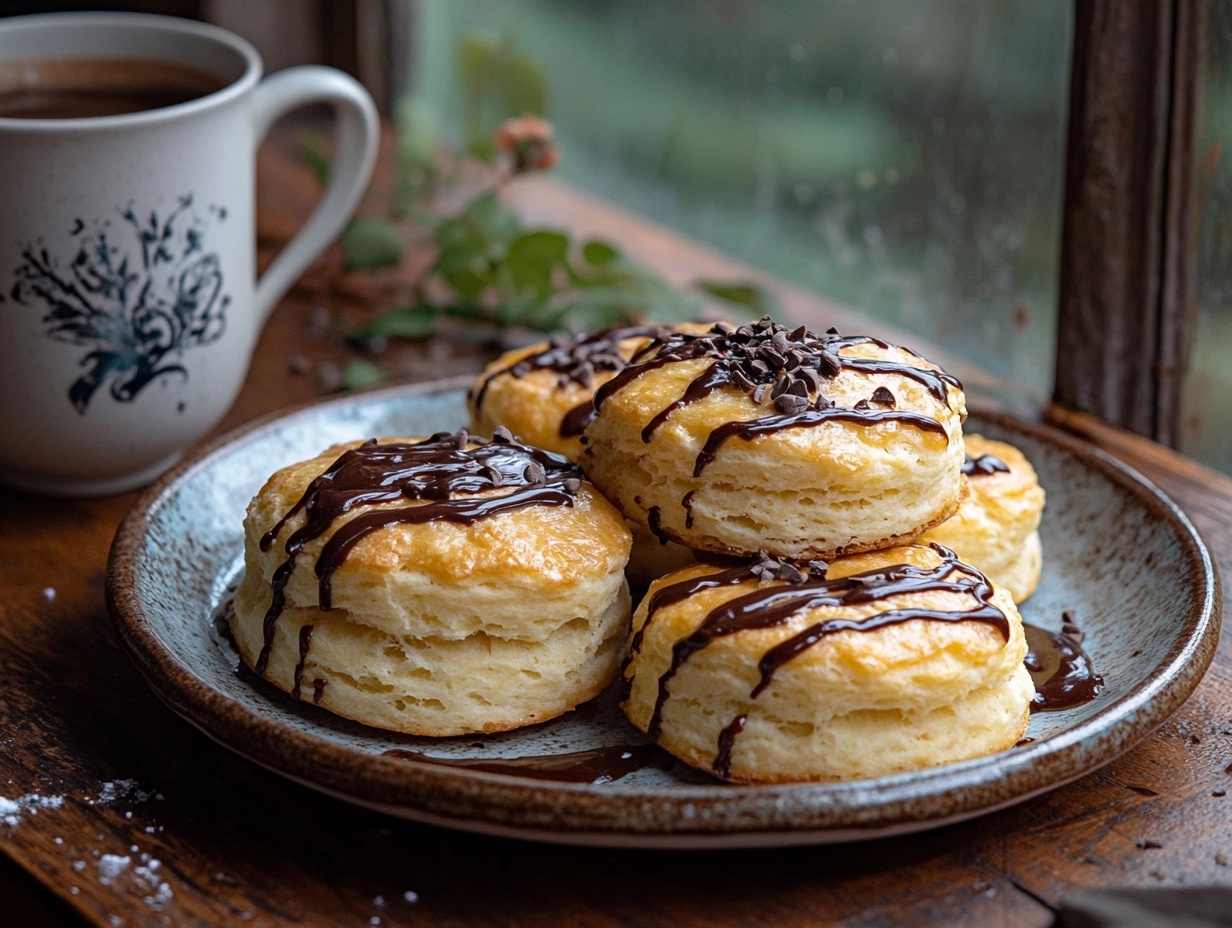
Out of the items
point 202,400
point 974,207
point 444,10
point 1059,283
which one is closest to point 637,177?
point 444,10

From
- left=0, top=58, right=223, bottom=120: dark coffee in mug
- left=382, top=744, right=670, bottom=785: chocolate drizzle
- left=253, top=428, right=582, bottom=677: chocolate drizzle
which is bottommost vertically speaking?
left=382, top=744, right=670, bottom=785: chocolate drizzle

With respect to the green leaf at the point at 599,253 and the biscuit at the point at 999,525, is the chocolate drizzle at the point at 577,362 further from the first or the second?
the green leaf at the point at 599,253

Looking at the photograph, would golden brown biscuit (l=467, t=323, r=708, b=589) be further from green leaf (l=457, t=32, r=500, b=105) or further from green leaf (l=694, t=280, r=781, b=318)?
green leaf (l=457, t=32, r=500, b=105)

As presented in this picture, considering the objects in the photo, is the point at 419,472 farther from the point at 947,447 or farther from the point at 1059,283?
the point at 1059,283

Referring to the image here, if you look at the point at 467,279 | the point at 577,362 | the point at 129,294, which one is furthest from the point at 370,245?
the point at 577,362

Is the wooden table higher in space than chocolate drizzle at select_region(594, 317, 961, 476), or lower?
lower

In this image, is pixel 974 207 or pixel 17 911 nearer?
pixel 17 911

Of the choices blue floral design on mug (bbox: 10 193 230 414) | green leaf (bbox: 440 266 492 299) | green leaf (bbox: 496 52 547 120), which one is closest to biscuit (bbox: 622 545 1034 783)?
blue floral design on mug (bbox: 10 193 230 414)
